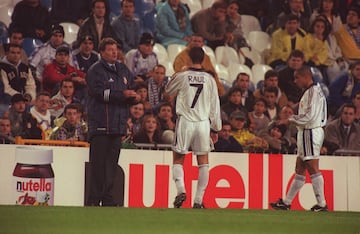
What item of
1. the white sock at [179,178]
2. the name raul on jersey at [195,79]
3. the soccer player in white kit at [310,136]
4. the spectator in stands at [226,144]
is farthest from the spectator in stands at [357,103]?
the white sock at [179,178]

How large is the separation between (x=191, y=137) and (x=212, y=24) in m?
6.01

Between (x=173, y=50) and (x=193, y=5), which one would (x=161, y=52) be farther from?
(x=193, y=5)

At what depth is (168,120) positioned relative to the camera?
1439cm

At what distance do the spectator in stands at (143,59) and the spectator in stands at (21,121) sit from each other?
8.22 ft

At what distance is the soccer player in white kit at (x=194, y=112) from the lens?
11227 mm

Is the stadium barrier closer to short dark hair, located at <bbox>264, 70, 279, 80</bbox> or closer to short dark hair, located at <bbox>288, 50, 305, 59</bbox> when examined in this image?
short dark hair, located at <bbox>264, 70, 279, 80</bbox>

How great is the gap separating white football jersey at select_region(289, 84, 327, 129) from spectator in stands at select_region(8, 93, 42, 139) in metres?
4.42

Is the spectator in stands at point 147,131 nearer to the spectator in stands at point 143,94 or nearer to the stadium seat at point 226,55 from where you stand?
the spectator in stands at point 143,94

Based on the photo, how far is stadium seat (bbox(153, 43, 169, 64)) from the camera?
16.0 meters

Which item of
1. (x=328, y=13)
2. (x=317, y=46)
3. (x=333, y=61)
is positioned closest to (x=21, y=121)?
(x=317, y=46)

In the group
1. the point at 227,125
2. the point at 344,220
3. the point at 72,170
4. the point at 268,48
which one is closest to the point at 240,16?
the point at 268,48

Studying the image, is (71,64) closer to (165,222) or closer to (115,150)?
(115,150)

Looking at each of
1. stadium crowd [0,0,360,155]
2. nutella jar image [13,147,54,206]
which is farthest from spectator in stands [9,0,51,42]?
nutella jar image [13,147,54,206]

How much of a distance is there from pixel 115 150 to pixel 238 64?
6.20 meters
